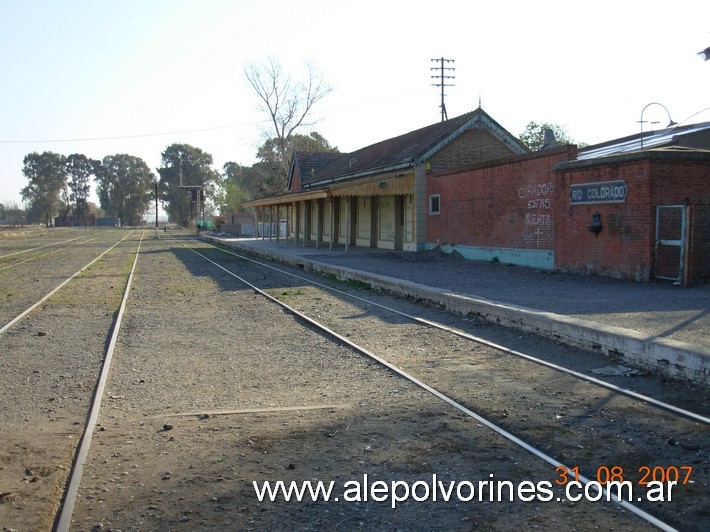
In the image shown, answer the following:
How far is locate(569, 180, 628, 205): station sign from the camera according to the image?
1534cm

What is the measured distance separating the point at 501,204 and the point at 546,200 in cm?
246

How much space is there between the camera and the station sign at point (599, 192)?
A: 1534 centimetres

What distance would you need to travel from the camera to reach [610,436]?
549 cm

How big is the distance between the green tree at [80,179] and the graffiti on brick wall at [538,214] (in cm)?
13688

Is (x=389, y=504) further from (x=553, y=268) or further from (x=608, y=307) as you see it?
(x=553, y=268)

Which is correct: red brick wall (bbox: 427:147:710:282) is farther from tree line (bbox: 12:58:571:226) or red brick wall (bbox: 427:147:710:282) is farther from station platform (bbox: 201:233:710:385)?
tree line (bbox: 12:58:571:226)

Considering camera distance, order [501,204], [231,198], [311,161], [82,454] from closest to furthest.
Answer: [82,454] < [501,204] < [311,161] < [231,198]

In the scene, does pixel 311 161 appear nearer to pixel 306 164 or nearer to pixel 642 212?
pixel 306 164

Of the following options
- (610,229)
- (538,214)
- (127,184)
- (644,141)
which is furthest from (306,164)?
(127,184)

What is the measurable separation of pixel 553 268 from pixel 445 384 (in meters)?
11.8

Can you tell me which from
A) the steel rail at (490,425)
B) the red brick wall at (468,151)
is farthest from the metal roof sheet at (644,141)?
the steel rail at (490,425)

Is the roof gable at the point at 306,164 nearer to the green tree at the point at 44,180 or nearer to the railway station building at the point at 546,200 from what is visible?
the railway station building at the point at 546,200

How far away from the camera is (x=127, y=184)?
13775 cm

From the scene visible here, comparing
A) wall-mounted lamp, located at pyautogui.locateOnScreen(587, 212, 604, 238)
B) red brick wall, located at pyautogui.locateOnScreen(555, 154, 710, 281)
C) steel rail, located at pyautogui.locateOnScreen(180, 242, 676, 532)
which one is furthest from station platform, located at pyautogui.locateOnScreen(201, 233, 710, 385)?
steel rail, located at pyautogui.locateOnScreen(180, 242, 676, 532)
